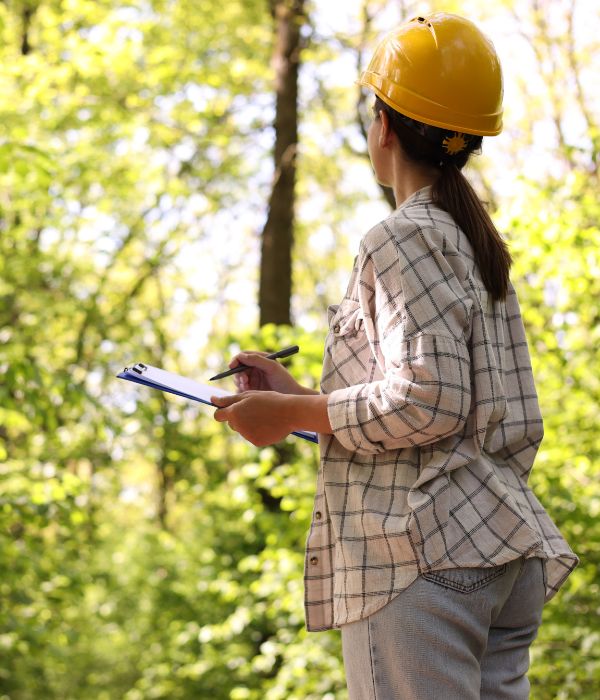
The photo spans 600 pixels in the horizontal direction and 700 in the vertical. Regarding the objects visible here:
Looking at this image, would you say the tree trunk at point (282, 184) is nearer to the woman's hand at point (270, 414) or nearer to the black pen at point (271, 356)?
the black pen at point (271, 356)

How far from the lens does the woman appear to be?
1429 millimetres

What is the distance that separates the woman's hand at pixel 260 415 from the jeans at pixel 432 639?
335 millimetres

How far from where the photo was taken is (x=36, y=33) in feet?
38.2

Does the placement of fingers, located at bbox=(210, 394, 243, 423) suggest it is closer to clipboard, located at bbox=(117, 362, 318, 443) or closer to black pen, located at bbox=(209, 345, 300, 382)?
clipboard, located at bbox=(117, 362, 318, 443)

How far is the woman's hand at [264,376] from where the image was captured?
1.81m

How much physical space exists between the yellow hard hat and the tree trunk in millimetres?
5670

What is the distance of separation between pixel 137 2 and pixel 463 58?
10679 mm

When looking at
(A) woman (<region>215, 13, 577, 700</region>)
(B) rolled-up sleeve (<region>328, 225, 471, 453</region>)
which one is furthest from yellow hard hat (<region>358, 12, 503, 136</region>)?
(B) rolled-up sleeve (<region>328, 225, 471, 453</region>)

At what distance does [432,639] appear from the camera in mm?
1404

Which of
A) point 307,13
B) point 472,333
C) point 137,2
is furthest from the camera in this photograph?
point 137,2

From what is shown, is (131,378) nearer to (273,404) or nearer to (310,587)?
(273,404)

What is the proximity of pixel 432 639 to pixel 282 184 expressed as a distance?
637cm

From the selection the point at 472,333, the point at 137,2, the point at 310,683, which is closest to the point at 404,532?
the point at 472,333

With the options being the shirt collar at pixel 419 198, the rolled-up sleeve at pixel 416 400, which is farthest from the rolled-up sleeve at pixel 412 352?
the shirt collar at pixel 419 198
